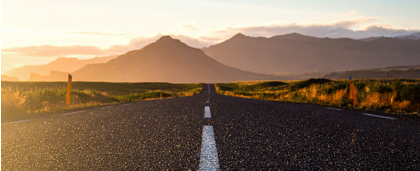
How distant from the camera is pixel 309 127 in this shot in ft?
18.0

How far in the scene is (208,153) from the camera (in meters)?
3.44

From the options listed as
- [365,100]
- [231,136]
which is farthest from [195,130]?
[365,100]

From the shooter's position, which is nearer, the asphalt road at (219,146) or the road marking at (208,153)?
the road marking at (208,153)

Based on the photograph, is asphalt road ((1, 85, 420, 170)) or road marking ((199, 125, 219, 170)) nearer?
road marking ((199, 125, 219, 170))

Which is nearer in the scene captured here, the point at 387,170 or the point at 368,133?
the point at 387,170

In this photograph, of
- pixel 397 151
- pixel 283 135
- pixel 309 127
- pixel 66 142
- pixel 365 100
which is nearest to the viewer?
pixel 397 151

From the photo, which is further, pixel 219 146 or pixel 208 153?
pixel 219 146

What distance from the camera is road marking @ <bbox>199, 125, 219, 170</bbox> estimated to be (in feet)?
9.68

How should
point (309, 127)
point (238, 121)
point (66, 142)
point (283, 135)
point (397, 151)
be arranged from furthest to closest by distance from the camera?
point (238, 121)
point (309, 127)
point (283, 135)
point (66, 142)
point (397, 151)

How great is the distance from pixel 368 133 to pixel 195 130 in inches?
118

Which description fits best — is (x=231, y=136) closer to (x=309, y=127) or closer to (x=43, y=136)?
(x=309, y=127)

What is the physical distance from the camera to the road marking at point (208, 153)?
2.95 meters

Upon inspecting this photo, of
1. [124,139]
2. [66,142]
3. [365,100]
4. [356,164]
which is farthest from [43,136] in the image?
[365,100]

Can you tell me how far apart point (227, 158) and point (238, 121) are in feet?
9.44
